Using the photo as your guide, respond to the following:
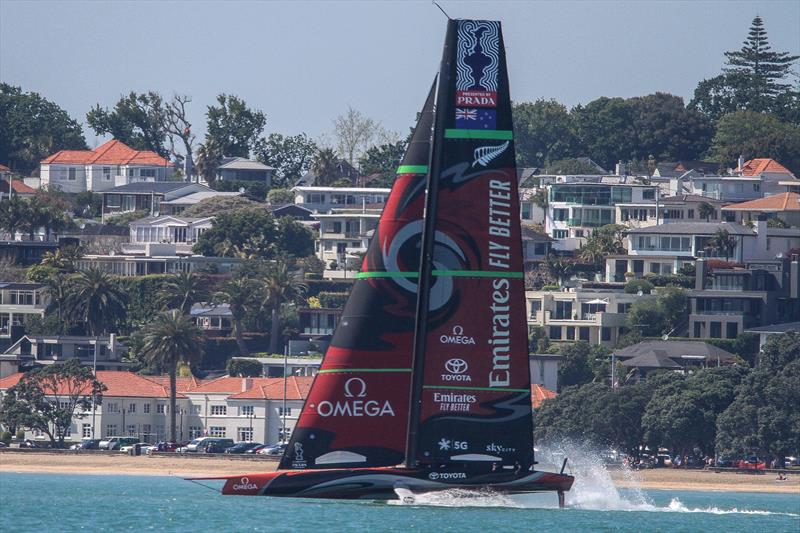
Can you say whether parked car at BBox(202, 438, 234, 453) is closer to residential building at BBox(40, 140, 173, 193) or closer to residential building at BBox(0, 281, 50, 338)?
residential building at BBox(0, 281, 50, 338)

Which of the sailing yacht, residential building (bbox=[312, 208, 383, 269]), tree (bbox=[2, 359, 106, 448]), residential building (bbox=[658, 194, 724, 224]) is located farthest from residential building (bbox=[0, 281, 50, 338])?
the sailing yacht

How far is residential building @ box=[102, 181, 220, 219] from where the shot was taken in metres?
160

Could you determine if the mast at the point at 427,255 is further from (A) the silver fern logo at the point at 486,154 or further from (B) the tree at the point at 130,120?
(B) the tree at the point at 130,120

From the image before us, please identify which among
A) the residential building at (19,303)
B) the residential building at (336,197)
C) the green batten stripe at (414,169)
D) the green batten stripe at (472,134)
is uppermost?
the residential building at (336,197)

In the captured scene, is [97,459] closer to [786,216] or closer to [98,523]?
[98,523]

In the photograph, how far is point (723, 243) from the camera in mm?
125562

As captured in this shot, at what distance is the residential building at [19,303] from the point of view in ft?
399

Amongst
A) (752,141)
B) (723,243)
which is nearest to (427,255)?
(723,243)

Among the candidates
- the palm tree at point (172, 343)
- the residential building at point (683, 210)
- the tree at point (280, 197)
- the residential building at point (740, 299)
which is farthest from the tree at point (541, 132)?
the palm tree at point (172, 343)

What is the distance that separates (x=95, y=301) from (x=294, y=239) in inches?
1011

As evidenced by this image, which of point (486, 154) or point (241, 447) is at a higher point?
point (486, 154)

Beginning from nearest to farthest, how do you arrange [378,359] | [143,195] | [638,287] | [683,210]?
[378,359]
[638,287]
[683,210]
[143,195]

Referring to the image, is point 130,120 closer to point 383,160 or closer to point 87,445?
point 383,160

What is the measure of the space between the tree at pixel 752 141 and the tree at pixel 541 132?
1397 centimetres
